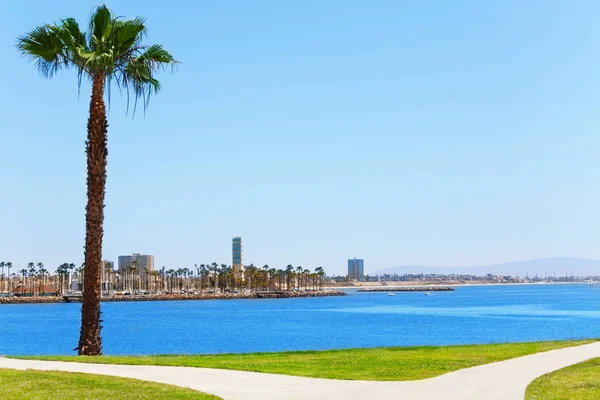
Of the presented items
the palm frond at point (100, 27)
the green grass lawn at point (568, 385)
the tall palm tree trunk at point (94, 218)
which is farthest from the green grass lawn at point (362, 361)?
the palm frond at point (100, 27)

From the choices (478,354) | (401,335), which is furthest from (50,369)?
(401,335)

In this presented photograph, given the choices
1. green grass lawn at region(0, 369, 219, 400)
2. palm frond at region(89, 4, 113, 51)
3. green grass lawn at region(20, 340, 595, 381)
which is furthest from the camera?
palm frond at region(89, 4, 113, 51)

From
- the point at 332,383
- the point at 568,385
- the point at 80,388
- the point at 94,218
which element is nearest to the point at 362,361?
the point at 332,383

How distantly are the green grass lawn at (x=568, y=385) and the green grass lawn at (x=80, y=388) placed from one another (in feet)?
24.4

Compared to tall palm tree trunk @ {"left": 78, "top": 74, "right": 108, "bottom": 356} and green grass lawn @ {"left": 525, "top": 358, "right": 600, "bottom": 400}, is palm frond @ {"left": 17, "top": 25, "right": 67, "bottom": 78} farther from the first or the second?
green grass lawn @ {"left": 525, "top": 358, "right": 600, "bottom": 400}

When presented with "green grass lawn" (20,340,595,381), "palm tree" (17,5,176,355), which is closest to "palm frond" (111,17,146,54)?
"palm tree" (17,5,176,355)

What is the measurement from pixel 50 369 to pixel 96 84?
1056 cm

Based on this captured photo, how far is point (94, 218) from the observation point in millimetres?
25438

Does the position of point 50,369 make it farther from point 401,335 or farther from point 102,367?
point 401,335

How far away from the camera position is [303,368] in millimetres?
21000

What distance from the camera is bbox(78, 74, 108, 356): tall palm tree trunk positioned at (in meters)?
25.2

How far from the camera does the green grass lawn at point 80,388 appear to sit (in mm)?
15727

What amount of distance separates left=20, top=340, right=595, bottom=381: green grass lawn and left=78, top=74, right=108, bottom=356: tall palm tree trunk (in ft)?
6.21

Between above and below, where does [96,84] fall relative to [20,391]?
above
